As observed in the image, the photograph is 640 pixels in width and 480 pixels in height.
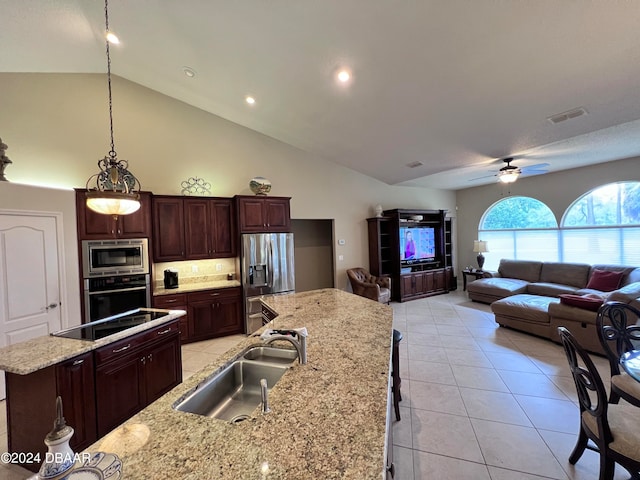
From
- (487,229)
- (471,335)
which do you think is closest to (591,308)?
(471,335)

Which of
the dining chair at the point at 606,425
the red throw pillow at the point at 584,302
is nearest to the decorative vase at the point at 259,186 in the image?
the dining chair at the point at 606,425

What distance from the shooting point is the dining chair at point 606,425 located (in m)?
1.44

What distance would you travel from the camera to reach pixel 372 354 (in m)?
1.61

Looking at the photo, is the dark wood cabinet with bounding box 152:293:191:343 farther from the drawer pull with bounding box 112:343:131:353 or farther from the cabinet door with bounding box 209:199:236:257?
the drawer pull with bounding box 112:343:131:353

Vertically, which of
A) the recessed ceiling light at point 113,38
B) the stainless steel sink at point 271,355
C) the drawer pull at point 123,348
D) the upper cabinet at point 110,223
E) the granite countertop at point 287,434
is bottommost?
the drawer pull at point 123,348

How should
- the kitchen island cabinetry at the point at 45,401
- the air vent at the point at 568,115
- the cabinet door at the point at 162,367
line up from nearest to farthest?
the kitchen island cabinetry at the point at 45,401 < the cabinet door at the point at 162,367 < the air vent at the point at 568,115

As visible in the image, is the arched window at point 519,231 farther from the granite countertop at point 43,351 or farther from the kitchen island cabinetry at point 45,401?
the kitchen island cabinetry at point 45,401

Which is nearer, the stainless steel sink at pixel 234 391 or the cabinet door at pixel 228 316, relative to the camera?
the stainless steel sink at pixel 234 391

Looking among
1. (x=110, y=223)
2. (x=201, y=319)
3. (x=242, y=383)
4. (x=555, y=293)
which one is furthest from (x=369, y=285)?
(x=110, y=223)

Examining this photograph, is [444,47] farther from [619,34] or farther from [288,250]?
[288,250]

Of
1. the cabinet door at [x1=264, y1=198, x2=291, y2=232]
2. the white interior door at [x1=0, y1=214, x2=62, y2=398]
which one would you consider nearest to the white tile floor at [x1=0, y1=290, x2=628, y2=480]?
the white interior door at [x1=0, y1=214, x2=62, y2=398]

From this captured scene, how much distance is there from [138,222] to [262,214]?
1.80m

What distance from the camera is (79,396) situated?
1851 mm

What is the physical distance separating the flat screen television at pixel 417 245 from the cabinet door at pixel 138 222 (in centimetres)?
516
